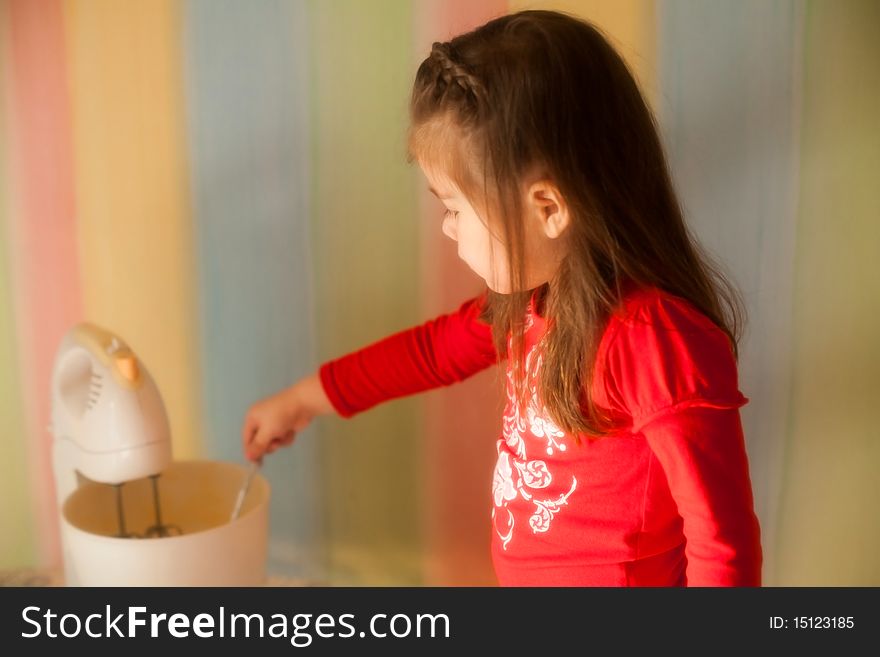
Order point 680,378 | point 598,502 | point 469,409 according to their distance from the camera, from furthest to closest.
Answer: point 469,409
point 598,502
point 680,378

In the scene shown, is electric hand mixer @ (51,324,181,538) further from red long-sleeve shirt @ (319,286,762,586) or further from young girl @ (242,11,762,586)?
young girl @ (242,11,762,586)

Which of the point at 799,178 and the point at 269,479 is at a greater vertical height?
the point at 799,178

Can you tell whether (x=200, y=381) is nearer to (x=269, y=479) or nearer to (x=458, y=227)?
(x=269, y=479)

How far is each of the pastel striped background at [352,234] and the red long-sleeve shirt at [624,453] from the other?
0.36 feet

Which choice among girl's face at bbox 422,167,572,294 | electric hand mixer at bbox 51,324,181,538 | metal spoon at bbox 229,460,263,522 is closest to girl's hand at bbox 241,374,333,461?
metal spoon at bbox 229,460,263,522

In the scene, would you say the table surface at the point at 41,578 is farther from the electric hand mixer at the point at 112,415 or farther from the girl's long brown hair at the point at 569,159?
the girl's long brown hair at the point at 569,159

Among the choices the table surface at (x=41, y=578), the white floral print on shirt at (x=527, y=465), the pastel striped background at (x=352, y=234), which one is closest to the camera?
the white floral print on shirt at (x=527, y=465)

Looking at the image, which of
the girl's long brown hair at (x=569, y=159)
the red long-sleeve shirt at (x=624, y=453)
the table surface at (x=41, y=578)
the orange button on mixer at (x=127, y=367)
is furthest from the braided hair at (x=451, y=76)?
the table surface at (x=41, y=578)

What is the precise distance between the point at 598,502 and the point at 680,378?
16 centimetres

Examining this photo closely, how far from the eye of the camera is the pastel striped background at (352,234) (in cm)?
93

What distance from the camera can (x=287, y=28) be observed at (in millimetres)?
966

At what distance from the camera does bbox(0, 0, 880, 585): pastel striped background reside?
3.04 ft

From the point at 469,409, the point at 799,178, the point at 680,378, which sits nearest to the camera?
the point at 680,378
